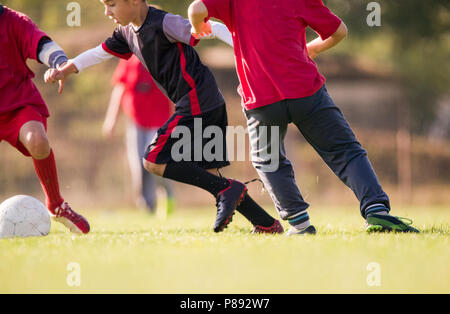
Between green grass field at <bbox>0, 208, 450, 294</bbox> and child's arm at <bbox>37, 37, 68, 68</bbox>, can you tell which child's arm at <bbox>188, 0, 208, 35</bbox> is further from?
green grass field at <bbox>0, 208, 450, 294</bbox>

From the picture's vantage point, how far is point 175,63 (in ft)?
13.1

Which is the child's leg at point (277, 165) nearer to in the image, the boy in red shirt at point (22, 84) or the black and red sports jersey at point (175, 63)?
the black and red sports jersey at point (175, 63)

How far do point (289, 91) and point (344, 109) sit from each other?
13125 mm

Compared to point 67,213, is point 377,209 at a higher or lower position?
higher

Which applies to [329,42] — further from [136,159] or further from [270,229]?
[136,159]

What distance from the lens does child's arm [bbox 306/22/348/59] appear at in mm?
3758

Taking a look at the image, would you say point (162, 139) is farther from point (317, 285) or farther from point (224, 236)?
point (317, 285)

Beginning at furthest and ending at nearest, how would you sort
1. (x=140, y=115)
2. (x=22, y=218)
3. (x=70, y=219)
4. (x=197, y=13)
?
(x=140, y=115), (x=70, y=219), (x=22, y=218), (x=197, y=13)

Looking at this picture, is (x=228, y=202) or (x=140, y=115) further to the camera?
(x=140, y=115)

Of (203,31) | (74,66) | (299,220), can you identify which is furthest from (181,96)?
(299,220)

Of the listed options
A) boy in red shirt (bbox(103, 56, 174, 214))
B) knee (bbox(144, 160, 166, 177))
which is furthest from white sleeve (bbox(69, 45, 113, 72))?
boy in red shirt (bbox(103, 56, 174, 214))

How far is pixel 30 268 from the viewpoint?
2.97 m

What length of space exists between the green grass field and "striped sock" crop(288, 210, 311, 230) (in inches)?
5.0

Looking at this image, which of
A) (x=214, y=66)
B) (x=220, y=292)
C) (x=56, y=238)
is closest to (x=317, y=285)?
(x=220, y=292)
